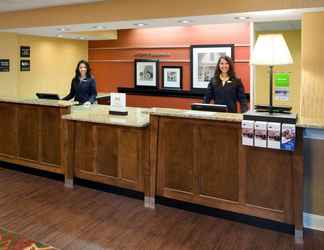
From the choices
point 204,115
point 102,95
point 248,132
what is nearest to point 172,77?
point 102,95

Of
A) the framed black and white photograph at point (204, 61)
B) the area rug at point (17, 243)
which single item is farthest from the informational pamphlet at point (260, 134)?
the framed black and white photograph at point (204, 61)

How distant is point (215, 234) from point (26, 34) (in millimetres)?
5348

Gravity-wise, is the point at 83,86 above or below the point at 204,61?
below

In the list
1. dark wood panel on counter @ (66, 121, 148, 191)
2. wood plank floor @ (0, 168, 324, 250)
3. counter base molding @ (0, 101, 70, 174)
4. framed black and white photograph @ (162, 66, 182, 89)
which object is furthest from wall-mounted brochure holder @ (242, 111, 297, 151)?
framed black and white photograph @ (162, 66, 182, 89)

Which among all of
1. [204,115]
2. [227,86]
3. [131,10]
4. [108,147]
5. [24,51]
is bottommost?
[108,147]

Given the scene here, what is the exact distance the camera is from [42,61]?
730 cm

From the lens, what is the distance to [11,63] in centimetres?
632

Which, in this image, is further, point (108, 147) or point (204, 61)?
point (204, 61)

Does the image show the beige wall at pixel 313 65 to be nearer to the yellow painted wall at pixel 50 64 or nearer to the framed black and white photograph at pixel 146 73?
the framed black and white photograph at pixel 146 73

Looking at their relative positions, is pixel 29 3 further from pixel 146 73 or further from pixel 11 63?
pixel 146 73

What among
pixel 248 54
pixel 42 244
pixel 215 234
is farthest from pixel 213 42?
pixel 42 244

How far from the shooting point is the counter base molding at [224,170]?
310 cm

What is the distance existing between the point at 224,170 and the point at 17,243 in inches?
75.8

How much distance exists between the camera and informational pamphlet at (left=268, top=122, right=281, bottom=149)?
9.86ft
